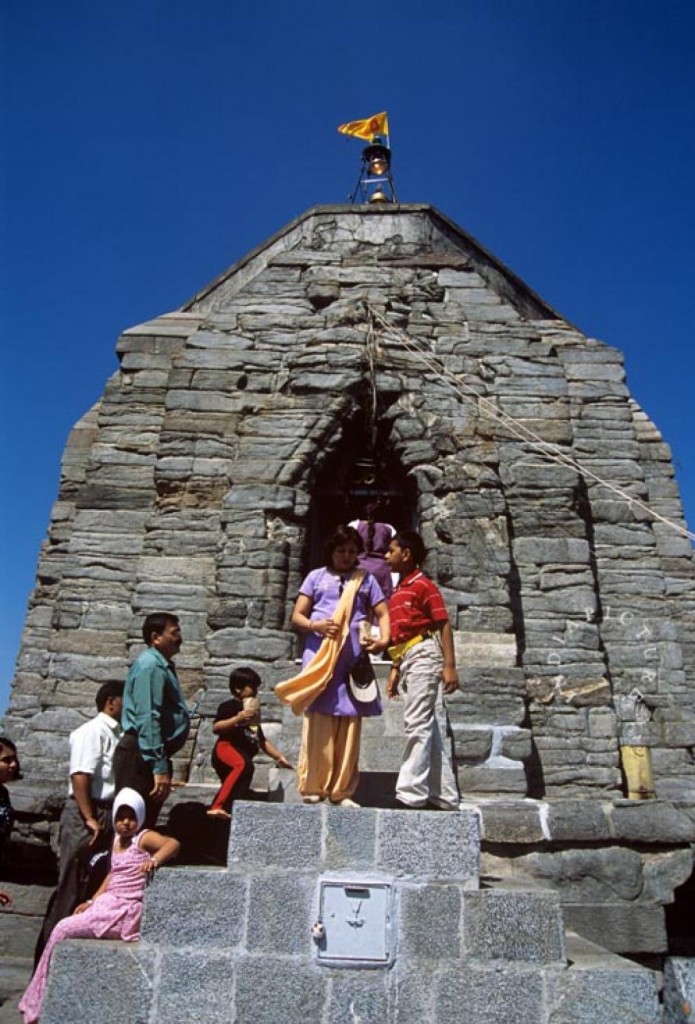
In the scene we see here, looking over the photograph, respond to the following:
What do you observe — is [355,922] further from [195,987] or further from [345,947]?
[195,987]

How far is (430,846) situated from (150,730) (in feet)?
5.35

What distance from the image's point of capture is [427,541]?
280 inches

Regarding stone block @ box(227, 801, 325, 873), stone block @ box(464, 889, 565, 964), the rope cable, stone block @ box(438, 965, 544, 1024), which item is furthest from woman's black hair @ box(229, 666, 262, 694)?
the rope cable

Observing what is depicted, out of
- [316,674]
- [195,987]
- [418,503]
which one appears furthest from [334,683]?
[418,503]

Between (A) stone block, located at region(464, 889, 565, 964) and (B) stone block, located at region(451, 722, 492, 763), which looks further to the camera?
(B) stone block, located at region(451, 722, 492, 763)

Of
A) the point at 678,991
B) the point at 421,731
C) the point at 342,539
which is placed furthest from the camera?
the point at 678,991

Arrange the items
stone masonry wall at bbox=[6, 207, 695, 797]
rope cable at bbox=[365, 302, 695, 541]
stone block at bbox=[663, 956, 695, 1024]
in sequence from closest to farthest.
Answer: stone block at bbox=[663, 956, 695, 1024], stone masonry wall at bbox=[6, 207, 695, 797], rope cable at bbox=[365, 302, 695, 541]

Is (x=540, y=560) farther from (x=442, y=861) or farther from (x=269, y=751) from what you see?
(x=442, y=861)

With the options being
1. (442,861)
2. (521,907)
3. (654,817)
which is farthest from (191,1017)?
(654,817)

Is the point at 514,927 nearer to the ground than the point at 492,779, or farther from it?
nearer to the ground

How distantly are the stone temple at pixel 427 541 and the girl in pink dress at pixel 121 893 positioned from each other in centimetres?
136

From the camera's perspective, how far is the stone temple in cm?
495

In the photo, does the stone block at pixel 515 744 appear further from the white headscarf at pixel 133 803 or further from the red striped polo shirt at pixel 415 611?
the white headscarf at pixel 133 803

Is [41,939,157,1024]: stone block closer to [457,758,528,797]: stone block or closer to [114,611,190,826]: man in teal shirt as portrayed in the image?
[114,611,190,826]: man in teal shirt
